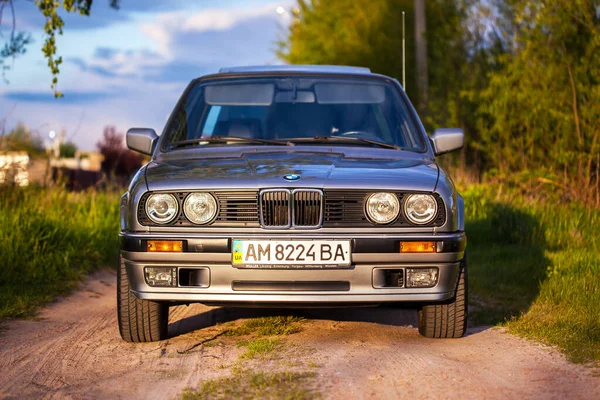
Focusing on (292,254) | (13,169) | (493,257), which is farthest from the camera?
(13,169)

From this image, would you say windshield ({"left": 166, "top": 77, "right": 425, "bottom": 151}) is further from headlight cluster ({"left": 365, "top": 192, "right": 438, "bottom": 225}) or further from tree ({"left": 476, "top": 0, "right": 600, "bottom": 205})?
tree ({"left": 476, "top": 0, "right": 600, "bottom": 205})

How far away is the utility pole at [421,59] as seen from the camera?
58.7 ft

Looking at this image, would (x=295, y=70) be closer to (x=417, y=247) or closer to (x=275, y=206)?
(x=275, y=206)

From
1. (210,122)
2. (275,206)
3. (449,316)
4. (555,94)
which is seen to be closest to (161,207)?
(275,206)

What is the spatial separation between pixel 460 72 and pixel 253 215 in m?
13.5

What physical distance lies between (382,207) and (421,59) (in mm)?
14255

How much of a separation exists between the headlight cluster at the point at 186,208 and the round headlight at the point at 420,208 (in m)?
1.06

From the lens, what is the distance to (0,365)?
4.77 m

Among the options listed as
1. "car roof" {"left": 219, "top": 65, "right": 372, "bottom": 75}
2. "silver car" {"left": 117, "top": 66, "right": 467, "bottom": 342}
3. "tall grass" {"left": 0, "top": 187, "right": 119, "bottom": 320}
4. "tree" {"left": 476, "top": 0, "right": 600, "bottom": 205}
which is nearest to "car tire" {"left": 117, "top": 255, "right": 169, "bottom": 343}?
"silver car" {"left": 117, "top": 66, "right": 467, "bottom": 342}

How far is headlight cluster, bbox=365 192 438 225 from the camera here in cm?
479

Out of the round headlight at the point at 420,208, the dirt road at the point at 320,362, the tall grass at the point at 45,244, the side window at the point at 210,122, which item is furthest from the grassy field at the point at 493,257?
the side window at the point at 210,122

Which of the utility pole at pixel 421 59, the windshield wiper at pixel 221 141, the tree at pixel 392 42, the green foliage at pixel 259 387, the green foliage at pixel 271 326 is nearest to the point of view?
the green foliage at pixel 259 387

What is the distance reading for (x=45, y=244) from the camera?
8547mm

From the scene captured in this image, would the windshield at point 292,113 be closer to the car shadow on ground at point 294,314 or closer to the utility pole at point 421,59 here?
the car shadow on ground at point 294,314
